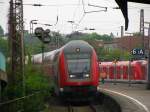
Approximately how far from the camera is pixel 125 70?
55.9 m

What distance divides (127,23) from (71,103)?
1011 inches

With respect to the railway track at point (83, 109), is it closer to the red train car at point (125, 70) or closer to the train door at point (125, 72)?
the red train car at point (125, 70)

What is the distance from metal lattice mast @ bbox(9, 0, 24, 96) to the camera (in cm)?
2138

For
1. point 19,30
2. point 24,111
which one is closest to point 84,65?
point 19,30

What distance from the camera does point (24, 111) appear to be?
19.2 meters

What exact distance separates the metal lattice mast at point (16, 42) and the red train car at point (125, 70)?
1043 inches

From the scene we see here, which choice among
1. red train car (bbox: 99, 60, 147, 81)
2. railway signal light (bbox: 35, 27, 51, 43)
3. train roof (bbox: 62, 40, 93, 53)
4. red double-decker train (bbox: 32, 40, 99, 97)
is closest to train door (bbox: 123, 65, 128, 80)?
red train car (bbox: 99, 60, 147, 81)

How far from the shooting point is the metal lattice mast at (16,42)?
842 inches

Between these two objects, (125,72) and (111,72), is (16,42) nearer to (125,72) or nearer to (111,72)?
(125,72)

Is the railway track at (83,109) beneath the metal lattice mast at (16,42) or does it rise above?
beneath

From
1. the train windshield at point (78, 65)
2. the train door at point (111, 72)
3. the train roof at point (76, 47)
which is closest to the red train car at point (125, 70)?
the train door at point (111, 72)

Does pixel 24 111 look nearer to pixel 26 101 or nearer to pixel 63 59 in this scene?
pixel 26 101

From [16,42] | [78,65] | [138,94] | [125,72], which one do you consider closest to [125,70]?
[125,72]

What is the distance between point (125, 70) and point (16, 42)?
116 feet
